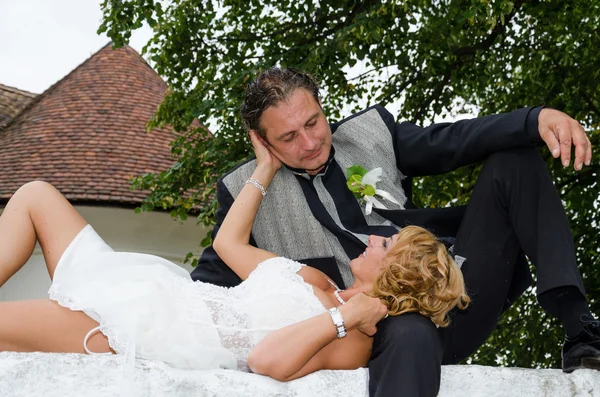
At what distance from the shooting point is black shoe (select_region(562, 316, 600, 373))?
A: 3098mm

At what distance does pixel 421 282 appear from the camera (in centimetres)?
319

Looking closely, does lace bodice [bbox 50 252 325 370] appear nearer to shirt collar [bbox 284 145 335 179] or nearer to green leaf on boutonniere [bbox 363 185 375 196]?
green leaf on boutonniere [bbox 363 185 375 196]

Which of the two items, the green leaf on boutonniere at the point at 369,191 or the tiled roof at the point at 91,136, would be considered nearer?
the green leaf on boutonniere at the point at 369,191

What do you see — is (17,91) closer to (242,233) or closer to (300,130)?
(300,130)

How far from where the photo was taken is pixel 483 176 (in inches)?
134

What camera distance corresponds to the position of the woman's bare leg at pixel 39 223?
335 cm

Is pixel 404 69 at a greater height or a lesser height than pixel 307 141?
greater

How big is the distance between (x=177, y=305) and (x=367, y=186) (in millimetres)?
1060

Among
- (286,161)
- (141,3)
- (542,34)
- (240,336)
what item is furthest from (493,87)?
(240,336)

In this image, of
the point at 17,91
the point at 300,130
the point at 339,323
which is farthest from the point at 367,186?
the point at 17,91

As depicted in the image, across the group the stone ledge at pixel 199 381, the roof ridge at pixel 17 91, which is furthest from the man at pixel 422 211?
the roof ridge at pixel 17 91

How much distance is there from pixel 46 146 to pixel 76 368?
42.7 feet

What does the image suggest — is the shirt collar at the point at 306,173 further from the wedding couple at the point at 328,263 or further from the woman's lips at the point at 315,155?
the woman's lips at the point at 315,155

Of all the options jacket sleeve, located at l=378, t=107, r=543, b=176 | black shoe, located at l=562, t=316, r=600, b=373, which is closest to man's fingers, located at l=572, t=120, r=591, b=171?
jacket sleeve, located at l=378, t=107, r=543, b=176
